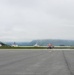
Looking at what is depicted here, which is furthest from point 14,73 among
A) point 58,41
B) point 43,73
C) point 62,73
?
point 58,41

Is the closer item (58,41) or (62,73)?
(62,73)

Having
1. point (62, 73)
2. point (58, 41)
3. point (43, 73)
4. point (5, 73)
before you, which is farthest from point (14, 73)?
point (58, 41)

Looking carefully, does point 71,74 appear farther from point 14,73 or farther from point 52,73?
point 14,73

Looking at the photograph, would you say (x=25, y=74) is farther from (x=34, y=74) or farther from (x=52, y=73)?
(x=52, y=73)

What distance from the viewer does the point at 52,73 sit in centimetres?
1270

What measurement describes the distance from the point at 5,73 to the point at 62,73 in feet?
9.11

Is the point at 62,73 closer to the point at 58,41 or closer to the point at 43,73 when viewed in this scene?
the point at 43,73

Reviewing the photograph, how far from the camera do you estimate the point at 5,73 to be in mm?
12586

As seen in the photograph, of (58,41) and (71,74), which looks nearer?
(71,74)

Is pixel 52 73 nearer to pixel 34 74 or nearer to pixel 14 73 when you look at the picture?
pixel 34 74

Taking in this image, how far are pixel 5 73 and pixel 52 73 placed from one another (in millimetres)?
2278

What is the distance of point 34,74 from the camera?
12227 millimetres

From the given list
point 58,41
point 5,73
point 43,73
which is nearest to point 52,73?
point 43,73

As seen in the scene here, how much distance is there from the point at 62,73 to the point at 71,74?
58 cm
